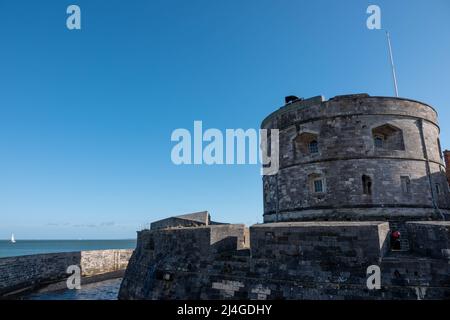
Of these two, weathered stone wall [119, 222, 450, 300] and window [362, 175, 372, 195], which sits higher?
window [362, 175, 372, 195]

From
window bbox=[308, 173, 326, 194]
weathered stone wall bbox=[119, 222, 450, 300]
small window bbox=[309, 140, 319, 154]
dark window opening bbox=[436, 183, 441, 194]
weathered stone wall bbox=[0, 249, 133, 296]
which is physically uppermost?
small window bbox=[309, 140, 319, 154]

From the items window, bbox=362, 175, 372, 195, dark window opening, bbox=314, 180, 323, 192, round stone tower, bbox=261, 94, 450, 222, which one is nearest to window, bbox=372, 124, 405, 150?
round stone tower, bbox=261, 94, 450, 222

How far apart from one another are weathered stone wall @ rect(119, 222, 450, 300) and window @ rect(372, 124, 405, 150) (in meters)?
6.68

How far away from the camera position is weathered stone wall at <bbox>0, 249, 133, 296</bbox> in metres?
18.8

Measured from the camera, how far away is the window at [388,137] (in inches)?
529

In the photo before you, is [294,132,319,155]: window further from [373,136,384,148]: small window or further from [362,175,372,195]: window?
[373,136,384,148]: small window

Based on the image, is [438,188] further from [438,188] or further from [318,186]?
[318,186]

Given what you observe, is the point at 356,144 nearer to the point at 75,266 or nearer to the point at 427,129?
the point at 427,129

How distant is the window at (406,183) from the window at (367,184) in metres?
1.59

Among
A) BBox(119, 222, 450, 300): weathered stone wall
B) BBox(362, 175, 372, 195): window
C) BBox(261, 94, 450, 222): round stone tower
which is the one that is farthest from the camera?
BBox(362, 175, 372, 195): window

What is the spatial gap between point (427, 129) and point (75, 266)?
92.6ft

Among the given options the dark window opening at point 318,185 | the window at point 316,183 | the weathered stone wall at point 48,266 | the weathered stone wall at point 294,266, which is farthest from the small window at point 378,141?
the weathered stone wall at point 48,266

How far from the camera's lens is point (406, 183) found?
12.9 m

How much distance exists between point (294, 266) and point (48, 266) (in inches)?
889
